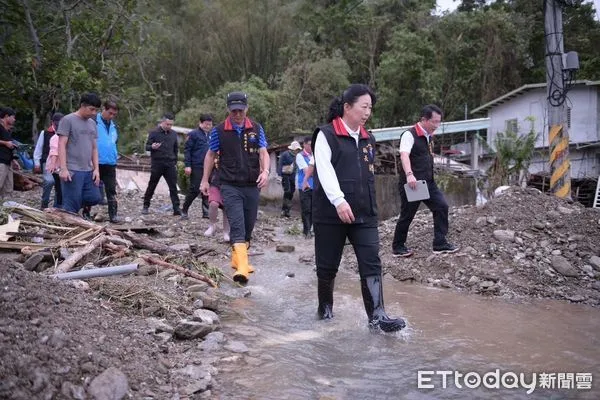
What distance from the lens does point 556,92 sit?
31.1 ft

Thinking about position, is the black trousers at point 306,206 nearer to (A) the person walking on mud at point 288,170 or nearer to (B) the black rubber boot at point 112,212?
(A) the person walking on mud at point 288,170

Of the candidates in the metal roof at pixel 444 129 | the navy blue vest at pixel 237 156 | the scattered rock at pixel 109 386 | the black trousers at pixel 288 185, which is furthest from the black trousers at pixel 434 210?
the metal roof at pixel 444 129

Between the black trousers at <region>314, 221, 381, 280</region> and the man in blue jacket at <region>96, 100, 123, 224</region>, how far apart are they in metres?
5.00

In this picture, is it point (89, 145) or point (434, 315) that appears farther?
Answer: point (89, 145)

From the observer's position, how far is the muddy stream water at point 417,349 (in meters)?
3.22

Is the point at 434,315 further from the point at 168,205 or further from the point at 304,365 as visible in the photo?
the point at 168,205

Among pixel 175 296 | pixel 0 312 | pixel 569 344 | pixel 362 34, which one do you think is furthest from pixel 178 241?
pixel 362 34

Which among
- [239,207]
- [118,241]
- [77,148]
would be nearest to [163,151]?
[77,148]

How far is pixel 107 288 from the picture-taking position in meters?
4.29

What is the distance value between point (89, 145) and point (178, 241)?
1.78 metres

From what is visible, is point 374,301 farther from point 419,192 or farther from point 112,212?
point 112,212

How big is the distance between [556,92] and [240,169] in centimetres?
671

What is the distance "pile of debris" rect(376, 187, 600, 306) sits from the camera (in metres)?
6.30

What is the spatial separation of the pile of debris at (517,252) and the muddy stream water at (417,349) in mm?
471
